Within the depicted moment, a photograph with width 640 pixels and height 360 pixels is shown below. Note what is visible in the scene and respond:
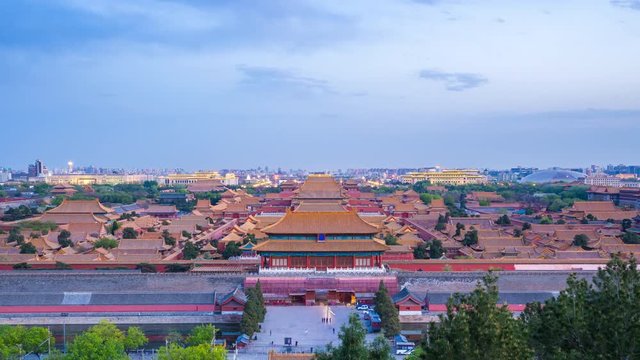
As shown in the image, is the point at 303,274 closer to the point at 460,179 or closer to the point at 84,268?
the point at 84,268

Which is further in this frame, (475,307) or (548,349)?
(548,349)

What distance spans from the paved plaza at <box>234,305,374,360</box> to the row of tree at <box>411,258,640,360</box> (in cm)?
888

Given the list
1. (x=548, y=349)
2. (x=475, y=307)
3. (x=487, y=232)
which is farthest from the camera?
(x=487, y=232)

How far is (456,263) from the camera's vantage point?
105 feet

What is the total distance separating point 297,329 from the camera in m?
23.5

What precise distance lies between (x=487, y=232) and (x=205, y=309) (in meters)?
23.4

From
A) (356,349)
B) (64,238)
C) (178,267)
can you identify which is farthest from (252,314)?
(64,238)

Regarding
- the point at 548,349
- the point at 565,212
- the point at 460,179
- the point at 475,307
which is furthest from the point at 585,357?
the point at 460,179

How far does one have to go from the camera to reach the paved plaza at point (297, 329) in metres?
21.3

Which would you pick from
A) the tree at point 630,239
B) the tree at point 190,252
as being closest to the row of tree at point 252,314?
the tree at point 190,252

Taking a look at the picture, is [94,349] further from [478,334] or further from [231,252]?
[231,252]

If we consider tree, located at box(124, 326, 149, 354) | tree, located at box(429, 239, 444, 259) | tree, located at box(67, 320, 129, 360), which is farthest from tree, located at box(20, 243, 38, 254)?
tree, located at box(429, 239, 444, 259)

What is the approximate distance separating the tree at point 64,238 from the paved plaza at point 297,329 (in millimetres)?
20912

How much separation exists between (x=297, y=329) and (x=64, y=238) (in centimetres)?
2535
